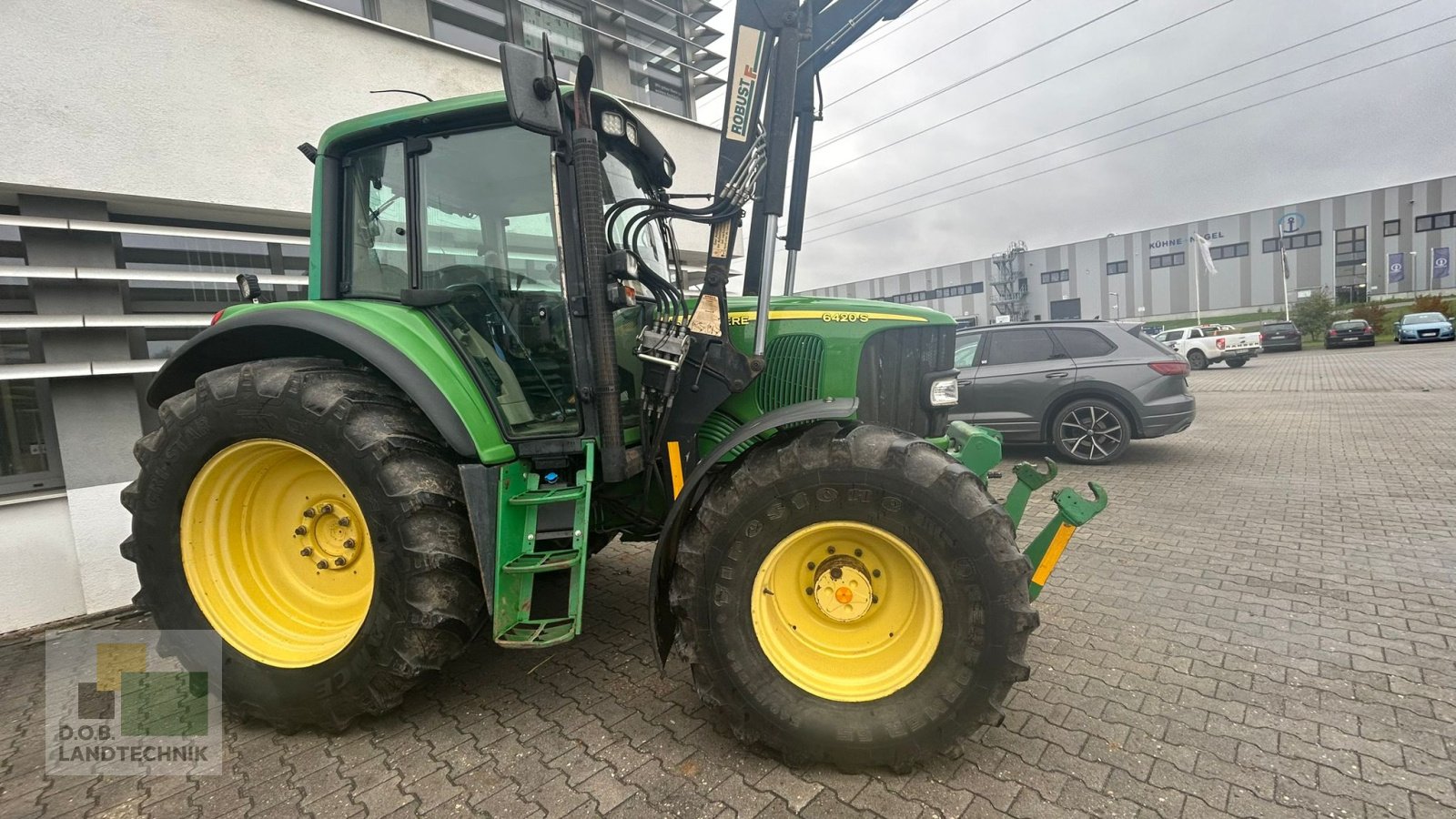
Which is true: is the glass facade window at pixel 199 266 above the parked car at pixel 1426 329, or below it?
above

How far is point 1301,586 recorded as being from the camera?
343 cm

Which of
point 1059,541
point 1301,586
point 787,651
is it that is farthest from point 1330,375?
point 787,651

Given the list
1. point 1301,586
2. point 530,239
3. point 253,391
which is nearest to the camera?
point 253,391

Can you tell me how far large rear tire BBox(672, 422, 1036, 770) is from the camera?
6.33 ft

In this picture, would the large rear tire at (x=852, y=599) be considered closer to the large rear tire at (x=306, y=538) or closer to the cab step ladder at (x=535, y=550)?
the cab step ladder at (x=535, y=550)

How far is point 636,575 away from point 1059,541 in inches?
102

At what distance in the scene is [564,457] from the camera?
2.53 metres

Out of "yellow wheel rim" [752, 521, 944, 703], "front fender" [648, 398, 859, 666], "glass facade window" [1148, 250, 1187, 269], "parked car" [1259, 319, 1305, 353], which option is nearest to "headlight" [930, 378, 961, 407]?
"front fender" [648, 398, 859, 666]

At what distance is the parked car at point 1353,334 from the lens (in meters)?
24.1

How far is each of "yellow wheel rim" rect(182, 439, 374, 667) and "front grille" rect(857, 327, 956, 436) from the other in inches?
89.0

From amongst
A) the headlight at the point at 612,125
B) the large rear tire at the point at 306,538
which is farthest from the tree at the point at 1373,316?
the large rear tire at the point at 306,538

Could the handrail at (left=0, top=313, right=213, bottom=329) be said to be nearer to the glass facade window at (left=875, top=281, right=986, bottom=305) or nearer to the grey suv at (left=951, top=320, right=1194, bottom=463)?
the grey suv at (left=951, top=320, right=1194, bottom=463)

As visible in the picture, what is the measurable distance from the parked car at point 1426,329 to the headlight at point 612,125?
35156 millimetres

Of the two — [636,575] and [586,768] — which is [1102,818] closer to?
[586,768]
